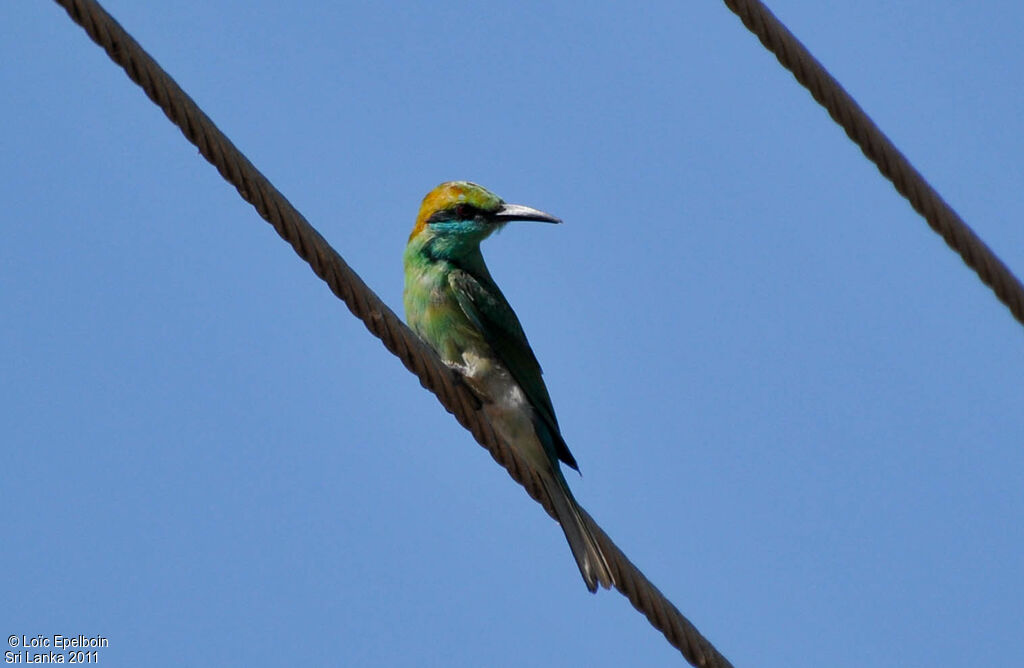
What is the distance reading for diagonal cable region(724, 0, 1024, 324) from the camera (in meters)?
3.07

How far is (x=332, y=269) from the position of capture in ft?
10.3

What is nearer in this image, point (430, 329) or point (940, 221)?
point (940, 221)

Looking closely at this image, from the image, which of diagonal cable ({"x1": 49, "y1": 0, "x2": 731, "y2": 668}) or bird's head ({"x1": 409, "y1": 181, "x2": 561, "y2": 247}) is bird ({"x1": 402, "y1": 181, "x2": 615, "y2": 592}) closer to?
bird's head ({"x1": 409, "y1": 181, "x2": 561, "y2": 247})

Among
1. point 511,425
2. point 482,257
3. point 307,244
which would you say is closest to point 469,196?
point 482,257

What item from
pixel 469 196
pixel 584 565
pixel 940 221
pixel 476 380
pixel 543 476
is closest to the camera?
pixel 940 221

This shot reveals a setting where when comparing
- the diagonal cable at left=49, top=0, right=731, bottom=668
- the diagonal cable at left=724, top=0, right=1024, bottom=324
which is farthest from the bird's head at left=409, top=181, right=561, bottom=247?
the diagonal cable at left=724, top=0, right=1024, bottom=324

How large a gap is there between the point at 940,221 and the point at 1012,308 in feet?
0.78

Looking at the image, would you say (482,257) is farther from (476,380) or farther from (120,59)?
(120,59)

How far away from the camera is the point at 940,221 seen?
3.09 m

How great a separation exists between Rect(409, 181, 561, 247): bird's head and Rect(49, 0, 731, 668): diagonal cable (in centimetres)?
171

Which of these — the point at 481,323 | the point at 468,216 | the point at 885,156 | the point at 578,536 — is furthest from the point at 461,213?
the point at 885,156

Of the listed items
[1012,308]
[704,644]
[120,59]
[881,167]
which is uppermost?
[120,59]

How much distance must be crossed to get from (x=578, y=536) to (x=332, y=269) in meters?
1.55

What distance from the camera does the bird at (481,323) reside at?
491cm
